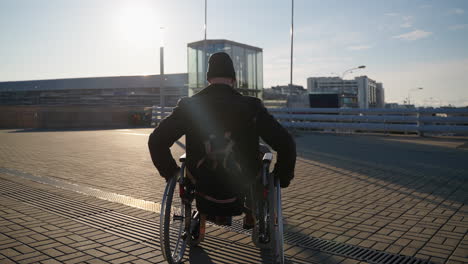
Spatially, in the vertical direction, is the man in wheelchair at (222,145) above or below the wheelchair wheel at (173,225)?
above

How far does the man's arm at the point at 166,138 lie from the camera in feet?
10.2

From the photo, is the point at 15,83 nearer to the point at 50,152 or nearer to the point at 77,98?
the point at 77,98

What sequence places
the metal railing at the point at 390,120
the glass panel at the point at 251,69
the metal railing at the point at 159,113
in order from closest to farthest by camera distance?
the metal railing at the point at 390,120 < the glass panel at the point at 251,69 < the metal railing at the point at 159,113

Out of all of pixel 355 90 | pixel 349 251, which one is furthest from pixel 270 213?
pixel 355 90

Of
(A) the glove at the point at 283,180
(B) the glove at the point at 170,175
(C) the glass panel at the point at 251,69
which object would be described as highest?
(C) the glass panel at the point at 251,69

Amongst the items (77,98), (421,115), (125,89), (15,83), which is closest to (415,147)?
(421,115)

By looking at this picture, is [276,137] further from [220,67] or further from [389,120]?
[389,120]

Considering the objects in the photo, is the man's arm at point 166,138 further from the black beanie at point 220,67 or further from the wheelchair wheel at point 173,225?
the black beanie at point 220,67

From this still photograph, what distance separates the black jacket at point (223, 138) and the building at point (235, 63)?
19.2 metres

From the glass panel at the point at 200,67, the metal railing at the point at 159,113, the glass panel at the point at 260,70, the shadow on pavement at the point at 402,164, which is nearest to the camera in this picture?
the shadow on pavement at the point at 402,164

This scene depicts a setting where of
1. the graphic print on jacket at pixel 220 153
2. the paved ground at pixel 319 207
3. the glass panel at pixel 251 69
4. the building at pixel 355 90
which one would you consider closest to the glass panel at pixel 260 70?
the glass panel at pixel 251 69

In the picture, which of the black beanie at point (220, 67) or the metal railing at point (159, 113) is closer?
the black beanie at point (220, 67)

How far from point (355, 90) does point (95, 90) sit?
56484 millimetres

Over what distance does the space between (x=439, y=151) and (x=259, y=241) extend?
29.8 feet
